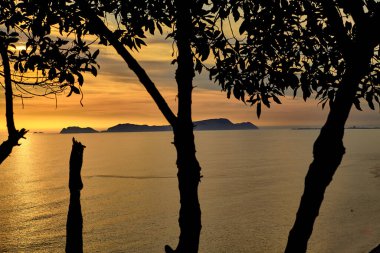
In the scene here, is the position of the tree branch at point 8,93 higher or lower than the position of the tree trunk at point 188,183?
higher

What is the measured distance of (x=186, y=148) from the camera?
668 centimetres

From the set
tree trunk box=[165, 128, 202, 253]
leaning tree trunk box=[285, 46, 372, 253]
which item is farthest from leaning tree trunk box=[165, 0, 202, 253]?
leaning tree trunk box=[285, 46, 372, 253]

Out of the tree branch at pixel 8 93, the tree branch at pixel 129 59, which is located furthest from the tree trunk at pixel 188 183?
the tree branch at pixel 8 93

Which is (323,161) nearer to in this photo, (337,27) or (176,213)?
(337,27)

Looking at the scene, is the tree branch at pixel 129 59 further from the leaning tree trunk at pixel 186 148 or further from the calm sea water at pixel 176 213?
the calm sea water at pixel 176 213

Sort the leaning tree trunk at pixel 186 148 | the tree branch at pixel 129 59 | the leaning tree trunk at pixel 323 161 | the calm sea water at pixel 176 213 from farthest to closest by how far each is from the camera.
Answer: the calm sea water at pixel 176 213
the leaning tree trunk at pixel 186 148
the tree branch at pixel 129 59
the leaning tree trunk at pixel 323 161

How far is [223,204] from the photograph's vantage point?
6600 cm

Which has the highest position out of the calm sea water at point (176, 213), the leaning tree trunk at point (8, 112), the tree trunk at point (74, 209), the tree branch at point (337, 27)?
the tree branch at point (337, 27)

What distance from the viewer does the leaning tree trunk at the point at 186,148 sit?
670 centimetres

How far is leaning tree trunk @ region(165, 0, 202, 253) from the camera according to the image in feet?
22.0

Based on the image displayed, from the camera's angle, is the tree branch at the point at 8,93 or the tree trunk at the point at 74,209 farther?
the tree trunk at the point at 74,209

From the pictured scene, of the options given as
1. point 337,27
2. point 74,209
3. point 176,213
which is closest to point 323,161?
point 337,27

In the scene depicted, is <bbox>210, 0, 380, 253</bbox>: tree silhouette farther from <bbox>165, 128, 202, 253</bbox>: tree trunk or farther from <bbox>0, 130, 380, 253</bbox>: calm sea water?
<bbox>0, 130, 380, 253</bbox>: calm sea water

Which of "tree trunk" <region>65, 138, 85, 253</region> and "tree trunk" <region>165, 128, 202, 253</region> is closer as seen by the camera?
"tree trunk" <region>165, 128, 202, 253</region>
